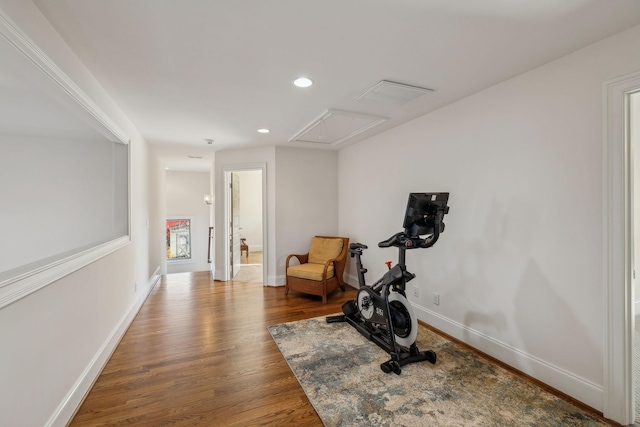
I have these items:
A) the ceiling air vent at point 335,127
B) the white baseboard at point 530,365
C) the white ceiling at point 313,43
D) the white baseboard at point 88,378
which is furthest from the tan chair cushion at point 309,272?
the white ceiling at point 313,43

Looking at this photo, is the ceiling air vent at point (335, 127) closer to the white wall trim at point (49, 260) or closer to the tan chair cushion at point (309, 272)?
the tan chair cushion at point (309, 272)

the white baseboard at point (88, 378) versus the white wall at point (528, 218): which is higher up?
the white wall at point (528, 218)

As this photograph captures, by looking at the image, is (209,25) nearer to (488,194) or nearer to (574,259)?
(488,194)

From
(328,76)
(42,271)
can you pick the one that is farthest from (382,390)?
(328,76)

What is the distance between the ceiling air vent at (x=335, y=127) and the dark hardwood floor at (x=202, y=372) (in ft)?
7.97

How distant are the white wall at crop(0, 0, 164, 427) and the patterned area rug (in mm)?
1507

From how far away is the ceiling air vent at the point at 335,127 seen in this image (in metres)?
3.19

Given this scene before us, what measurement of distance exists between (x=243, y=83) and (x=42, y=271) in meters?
1.88


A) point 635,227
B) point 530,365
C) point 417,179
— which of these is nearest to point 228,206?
point 417,179

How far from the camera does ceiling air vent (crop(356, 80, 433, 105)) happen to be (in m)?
2.40

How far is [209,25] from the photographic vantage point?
1611mm

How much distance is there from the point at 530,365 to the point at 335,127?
3.13m

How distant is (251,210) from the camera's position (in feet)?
29.2

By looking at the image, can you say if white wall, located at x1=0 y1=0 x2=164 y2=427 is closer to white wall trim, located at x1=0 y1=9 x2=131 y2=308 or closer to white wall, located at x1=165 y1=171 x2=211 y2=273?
white wall trim, located at x1=0 y1=9 x2=131 y2=308
